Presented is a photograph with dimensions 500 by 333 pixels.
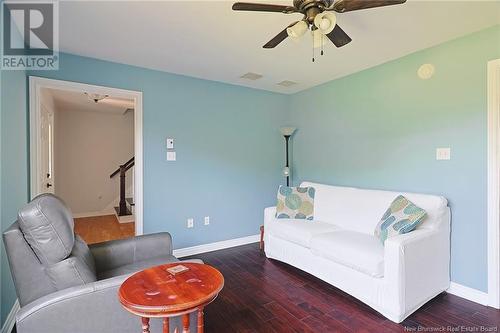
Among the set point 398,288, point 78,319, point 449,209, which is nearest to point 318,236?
point 398,288

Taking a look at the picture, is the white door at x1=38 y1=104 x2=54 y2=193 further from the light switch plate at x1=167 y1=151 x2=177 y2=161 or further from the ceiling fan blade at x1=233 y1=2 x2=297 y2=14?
the ceiling fan blade at x1=233 y1=2 x2=297 y2=14

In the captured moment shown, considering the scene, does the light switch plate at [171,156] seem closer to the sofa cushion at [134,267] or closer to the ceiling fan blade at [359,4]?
the sofa cushion at [134,267]

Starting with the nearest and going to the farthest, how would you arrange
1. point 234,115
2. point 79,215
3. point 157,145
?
1. point 157,145
2. point 234,115
3. point 79,215

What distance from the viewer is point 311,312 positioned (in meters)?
2.17

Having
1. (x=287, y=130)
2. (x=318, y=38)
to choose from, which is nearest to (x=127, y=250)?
(x=318, y=38)

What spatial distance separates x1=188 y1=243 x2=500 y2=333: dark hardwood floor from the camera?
1962 millimetres

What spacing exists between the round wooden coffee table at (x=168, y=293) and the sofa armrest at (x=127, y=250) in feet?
2.43

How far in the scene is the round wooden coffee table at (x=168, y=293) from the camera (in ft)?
3.72

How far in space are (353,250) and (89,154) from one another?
6067mm

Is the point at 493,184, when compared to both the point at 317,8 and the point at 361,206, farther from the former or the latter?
the point at 317,8

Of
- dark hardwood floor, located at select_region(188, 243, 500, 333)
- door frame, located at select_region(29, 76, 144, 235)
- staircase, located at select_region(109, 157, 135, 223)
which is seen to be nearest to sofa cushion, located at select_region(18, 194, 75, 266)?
dark hardwood floor, located at select_region(188, 243, 500, 333)

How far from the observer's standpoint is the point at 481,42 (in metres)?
2.30

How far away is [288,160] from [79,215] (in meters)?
4.94

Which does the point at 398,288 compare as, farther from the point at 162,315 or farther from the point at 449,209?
the point at 162,315
